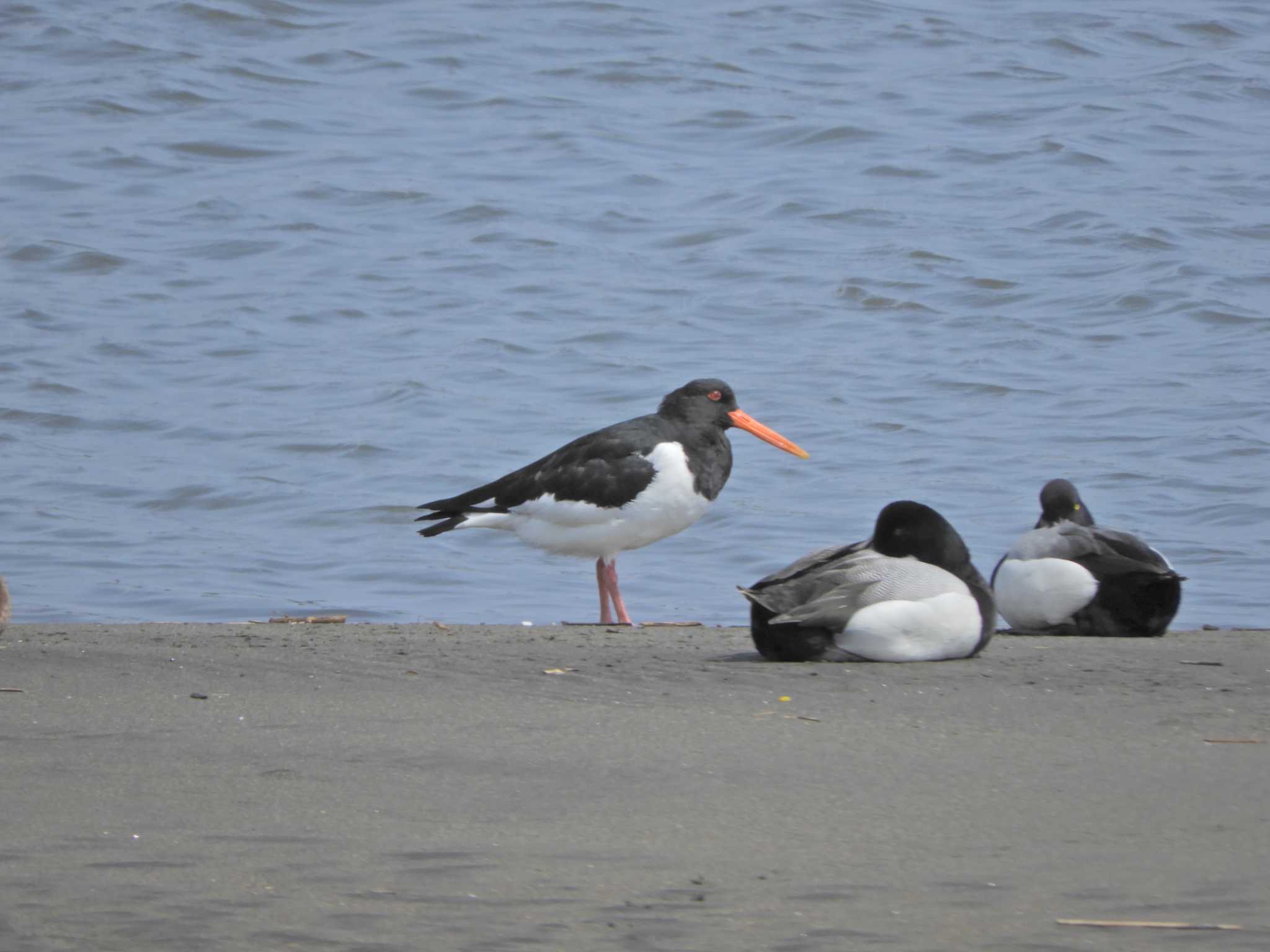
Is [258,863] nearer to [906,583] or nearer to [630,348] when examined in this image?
[906,583]

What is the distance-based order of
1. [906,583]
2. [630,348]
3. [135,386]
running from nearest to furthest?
[906,583] → [135,386] → [630,348]

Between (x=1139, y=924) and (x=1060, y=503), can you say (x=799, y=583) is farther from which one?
(x=1139, y=924)

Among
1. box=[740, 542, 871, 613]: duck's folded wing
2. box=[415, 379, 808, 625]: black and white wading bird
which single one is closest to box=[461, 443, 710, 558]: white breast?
box=[415, 379, 808, 625]: black and white wading bird

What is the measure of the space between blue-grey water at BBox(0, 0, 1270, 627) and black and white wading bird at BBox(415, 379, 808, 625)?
19.9 inches

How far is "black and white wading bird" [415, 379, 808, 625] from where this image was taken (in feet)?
29.2

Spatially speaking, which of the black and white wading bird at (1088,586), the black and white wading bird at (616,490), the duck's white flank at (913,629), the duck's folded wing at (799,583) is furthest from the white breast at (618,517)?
the duck's white flank at (913,629)

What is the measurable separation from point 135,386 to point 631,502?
6.93m

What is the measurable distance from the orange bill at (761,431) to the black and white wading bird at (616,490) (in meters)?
0.07

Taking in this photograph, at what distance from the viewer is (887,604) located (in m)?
5.95

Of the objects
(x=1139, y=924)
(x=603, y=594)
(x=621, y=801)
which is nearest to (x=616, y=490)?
(x=603, y=594)

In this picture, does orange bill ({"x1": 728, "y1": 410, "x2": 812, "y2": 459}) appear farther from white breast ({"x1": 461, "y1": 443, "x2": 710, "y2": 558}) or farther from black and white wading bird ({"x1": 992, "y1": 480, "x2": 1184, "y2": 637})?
black and white wading bird ({"x1": 992, "y1": 480, "x2": 1184, "y2": 637})

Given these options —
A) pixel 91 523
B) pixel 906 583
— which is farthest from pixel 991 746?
pixel 91 523

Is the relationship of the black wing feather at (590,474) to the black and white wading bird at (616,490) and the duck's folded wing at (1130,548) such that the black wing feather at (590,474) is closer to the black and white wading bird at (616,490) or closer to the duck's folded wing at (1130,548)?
the black and white wading bird at (616,490)

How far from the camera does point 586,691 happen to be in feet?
18.1
